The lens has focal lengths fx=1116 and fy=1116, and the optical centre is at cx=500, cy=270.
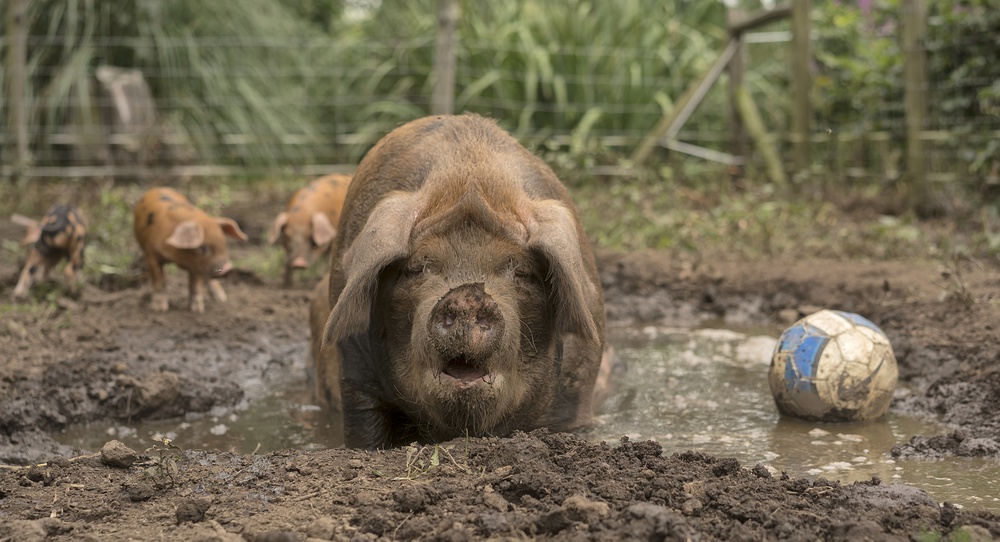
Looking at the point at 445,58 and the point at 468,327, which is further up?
the point at 445,58

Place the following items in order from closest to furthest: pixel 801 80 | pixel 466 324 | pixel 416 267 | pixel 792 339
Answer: pixel 466 324
pixel 416 267
pixel 792 339
pixel 801 80

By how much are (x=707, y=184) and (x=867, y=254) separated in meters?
3.41

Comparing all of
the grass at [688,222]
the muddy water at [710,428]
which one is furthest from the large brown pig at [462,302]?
the grass at [688,222]

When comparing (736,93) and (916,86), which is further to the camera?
(736,93)

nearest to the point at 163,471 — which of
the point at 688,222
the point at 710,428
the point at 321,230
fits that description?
the point at 710,428

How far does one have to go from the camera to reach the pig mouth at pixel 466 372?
3.52m

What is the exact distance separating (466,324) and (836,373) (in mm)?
2047

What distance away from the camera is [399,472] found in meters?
3.40

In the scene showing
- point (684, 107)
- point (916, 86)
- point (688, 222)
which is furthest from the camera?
point (684, 107)

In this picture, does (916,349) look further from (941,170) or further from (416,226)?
(941,170)

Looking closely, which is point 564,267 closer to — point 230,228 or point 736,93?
point 230,228

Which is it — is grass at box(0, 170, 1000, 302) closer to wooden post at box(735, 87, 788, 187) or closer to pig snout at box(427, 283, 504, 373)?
wooden post at box(735, 87, 788, 187)

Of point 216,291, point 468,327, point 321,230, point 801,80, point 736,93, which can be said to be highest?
point 801,80

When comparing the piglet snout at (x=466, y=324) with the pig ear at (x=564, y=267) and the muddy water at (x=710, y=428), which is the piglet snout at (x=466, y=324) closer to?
the pig ear at (x=564, y=267)
